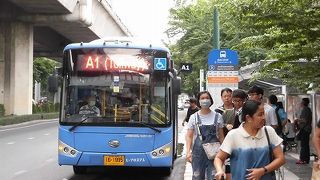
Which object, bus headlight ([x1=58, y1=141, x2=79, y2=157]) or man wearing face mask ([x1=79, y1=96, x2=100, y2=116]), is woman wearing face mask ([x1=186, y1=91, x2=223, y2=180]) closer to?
man wearing face mask ([x1=79, y1=96, x2=100, y2=116])

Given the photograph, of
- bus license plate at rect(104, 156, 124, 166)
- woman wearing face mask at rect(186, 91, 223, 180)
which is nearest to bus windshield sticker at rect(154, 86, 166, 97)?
bus license plate at rect(104, 156, 124, 166)

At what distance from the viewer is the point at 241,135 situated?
4.60 metres

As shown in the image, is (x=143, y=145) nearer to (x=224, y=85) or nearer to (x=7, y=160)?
(x=224, y=85)

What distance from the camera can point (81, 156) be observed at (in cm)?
998

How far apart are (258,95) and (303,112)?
18.0 ft

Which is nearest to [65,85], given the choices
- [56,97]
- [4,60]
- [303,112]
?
[303,112]

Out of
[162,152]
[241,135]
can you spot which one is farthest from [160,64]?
[241,135]

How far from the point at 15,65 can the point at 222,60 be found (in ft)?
78.6

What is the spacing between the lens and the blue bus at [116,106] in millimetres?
10008

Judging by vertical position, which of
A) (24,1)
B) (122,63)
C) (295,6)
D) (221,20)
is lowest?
(122,63)

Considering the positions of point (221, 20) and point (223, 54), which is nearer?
point (223, 54)

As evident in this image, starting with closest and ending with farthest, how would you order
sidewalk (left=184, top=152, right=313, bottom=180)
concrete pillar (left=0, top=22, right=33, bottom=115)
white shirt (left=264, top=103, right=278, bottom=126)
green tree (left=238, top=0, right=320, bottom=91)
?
white shirt (left=264, top=103, right=278, bottom=126), green tree (left=238, top=0, right=320, bottom=91), sidewalk (left=184, top=152, right=313, bottom=180), concrete pillar (left=0, top=22, right=33, bottom=115)

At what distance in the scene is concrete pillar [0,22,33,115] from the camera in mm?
34719

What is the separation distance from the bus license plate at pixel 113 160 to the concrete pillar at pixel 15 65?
26207mm
